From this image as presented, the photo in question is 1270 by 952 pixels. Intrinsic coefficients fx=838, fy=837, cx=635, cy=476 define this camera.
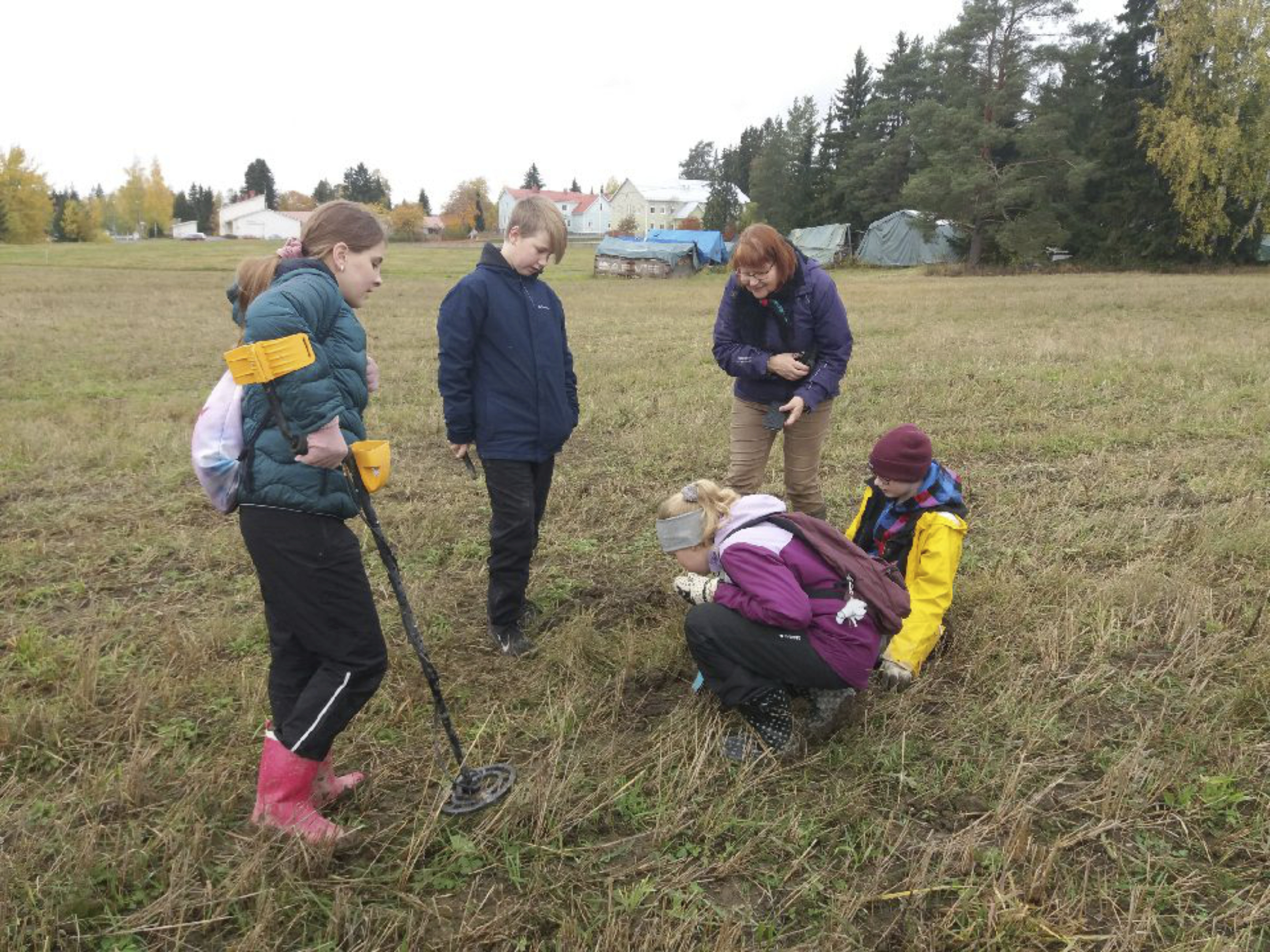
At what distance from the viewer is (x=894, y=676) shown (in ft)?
→ 11.3

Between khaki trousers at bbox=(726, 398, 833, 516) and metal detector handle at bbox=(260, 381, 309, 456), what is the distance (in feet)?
9.01

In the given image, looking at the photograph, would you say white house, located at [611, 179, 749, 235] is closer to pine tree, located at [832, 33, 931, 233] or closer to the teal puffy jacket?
pine tree, located at [832, 33, 931, 233]

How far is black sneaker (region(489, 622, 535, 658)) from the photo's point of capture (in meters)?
3.94

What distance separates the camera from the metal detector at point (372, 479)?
7.70 feet

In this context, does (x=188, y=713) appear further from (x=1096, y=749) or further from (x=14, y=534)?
(x=1096, y=749)

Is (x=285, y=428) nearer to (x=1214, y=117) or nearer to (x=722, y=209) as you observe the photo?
(x=1214, y=117)

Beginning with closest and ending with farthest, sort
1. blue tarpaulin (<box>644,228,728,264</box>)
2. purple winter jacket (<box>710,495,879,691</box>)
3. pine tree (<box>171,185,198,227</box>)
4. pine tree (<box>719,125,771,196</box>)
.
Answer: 1. purple winter jacket (<box>710,495,879,691</box>)
2. blue tarpaulin (<box>644,228,728,264</box>)
3. pine tree (<box>719,125,771,196</box>)
4. pine tree (<box>171,185,198,227</box>)

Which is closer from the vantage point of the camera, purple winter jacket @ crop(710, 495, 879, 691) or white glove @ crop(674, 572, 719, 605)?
purple winter jacket @ crop(710, 495, 879, 691)

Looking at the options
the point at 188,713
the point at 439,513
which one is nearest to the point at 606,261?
the point at 439,513

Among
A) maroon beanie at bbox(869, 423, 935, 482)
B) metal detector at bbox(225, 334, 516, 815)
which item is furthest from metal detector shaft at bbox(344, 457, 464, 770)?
maroon beanie at bbox(869, 423, 935, 482)

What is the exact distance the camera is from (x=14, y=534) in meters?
5.40

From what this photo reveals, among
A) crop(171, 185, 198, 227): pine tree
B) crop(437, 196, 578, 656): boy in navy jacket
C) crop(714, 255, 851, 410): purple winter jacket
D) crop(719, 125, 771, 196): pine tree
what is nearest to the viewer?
crop(437, 196, 578, 656): boy in navy jacket

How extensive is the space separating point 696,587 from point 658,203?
107488mm

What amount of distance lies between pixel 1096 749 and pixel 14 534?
6175 millimetres
